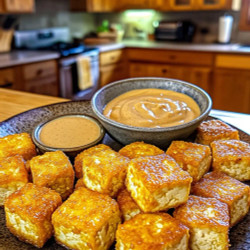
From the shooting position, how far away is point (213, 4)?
4.21m

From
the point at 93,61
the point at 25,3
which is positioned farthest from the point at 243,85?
the point at 25,3

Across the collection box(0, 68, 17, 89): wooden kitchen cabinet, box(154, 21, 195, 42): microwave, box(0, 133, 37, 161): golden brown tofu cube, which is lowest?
box(0, 68, 17, 89): wooden kitchen cabinet

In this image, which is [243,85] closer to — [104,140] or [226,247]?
[104,140]

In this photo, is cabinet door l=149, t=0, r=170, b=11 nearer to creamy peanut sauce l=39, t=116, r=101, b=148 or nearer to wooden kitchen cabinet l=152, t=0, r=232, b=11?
wooden kitchen cabinet l=152, t=0, r=232, b=11

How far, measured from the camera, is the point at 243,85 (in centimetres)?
389

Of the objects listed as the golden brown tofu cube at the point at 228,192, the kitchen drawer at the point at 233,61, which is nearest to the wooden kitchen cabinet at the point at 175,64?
the kitchen drawer at the point at 233,61

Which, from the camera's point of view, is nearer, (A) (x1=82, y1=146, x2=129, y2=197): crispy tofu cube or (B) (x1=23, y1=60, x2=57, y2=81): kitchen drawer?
(A) (x1=82, y1=146, x2=129, y2=197): crispy tofu cube

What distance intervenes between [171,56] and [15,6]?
2176 mm

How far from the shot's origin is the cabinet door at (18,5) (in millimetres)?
3418

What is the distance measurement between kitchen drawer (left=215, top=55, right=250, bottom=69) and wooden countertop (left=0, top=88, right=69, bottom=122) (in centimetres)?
286

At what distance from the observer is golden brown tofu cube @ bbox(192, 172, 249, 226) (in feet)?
2.61

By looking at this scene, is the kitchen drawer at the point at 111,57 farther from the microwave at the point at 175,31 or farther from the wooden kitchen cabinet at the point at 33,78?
the wooden kitchen cabinet at the point at 33,78

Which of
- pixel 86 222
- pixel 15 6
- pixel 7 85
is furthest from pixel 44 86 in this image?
pixel 86 222

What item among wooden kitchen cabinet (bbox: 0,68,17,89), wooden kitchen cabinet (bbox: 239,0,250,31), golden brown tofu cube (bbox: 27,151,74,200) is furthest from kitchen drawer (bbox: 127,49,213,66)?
golden brown tofu cube (bbox: 27,151,74,200)
